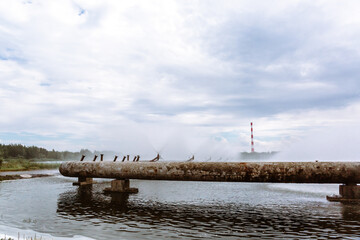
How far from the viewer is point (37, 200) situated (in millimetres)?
12477

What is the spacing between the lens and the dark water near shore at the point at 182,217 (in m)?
7.40

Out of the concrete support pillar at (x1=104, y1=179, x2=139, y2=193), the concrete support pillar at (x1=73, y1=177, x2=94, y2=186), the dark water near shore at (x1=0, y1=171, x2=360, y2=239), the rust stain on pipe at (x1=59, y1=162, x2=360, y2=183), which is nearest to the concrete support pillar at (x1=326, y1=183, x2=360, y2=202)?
the rust stain on pipe at (x1=59, y1=162, x2=360, y2=183)

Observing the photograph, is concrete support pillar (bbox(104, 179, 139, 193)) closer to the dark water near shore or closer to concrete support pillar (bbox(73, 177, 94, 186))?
the dark water near shore

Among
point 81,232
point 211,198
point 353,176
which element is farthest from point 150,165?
point 353,176

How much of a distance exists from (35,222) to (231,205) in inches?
297

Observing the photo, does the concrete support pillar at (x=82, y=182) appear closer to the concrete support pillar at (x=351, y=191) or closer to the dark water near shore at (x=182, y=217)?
the dark water near shore at (x=182, y=217)

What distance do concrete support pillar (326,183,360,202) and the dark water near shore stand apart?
73cm

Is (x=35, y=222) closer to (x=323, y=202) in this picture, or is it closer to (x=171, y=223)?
(x=171, y=223)

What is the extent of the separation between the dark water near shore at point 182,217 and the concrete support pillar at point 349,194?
→ 73cm

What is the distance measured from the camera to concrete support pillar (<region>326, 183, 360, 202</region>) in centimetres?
1277

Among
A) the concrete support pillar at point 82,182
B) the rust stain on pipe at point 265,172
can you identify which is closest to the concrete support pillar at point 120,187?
the rust stain on pipe at point 265,172

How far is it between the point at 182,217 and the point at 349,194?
9070 millimetres

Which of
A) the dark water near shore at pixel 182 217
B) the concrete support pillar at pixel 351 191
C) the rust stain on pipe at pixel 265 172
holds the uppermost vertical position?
the rust stain on pipe at pixel 265 172

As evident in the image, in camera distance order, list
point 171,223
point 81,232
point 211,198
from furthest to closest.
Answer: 1. point 211,198
2. point 171,223
3. point 81,232
